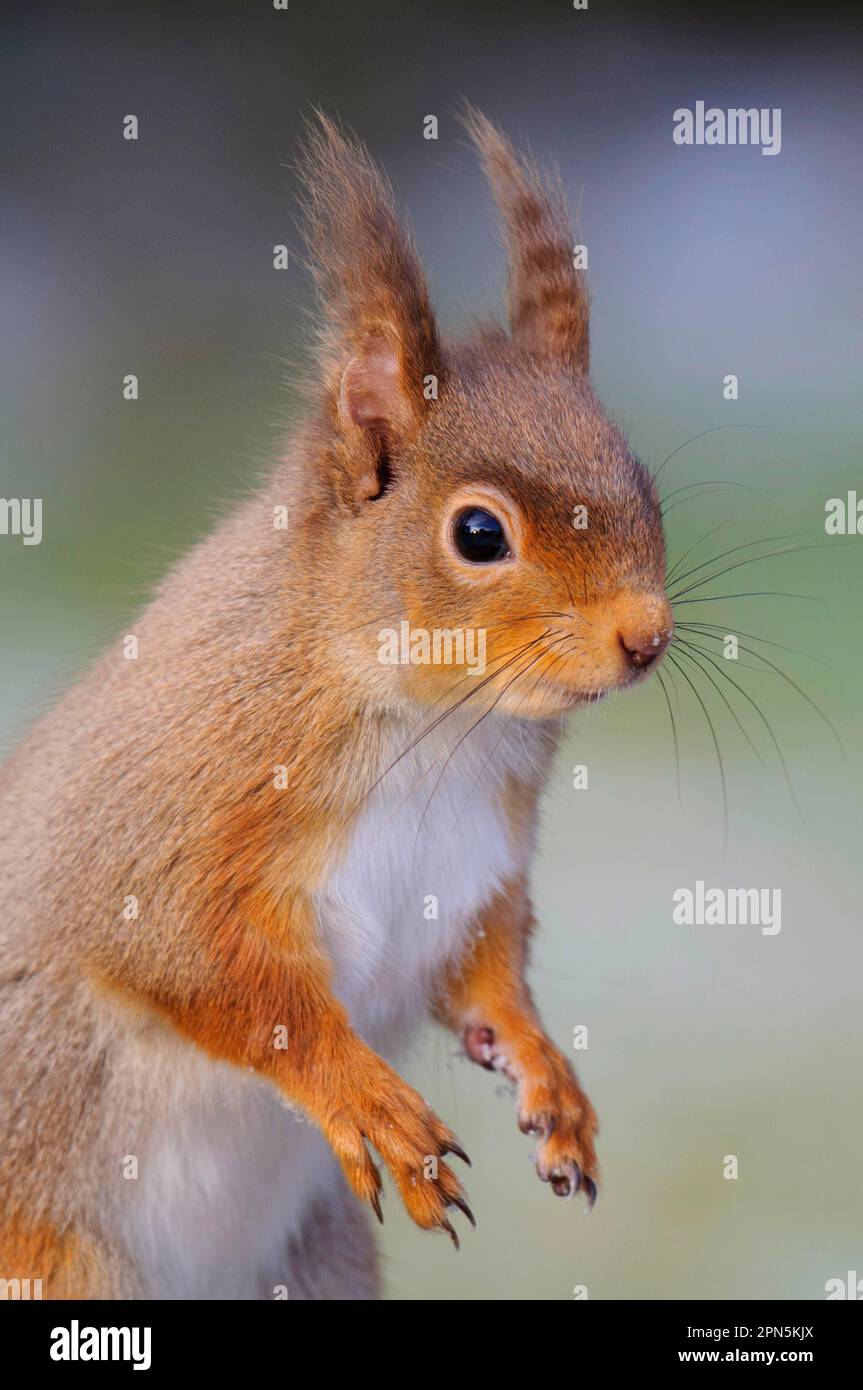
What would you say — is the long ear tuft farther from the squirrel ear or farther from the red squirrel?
the squirrel ear

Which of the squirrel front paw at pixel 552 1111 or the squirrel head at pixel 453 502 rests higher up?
the squirrel head at pixel 453 502

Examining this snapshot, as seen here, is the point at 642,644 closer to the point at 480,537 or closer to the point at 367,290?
the point at 480,537

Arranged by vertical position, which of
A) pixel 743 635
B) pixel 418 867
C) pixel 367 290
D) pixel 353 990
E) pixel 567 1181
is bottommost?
pixel 567 1181

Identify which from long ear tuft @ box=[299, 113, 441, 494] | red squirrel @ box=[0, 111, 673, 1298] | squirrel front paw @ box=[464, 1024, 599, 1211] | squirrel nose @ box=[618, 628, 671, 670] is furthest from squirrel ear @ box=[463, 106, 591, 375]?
squirrel front paw @ box=[464, 1024, 599, 1211]

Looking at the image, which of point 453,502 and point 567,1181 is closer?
point 453,502

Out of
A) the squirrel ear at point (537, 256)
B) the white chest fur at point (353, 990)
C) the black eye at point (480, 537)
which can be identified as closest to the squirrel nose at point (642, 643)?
the black eye at point (480, 537)

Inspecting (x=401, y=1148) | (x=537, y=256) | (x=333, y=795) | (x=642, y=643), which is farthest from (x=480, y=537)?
(x=401, y=1148)

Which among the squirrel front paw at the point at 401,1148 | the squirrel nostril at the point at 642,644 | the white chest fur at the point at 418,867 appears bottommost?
the squirrel front paw at the point at 401,1148

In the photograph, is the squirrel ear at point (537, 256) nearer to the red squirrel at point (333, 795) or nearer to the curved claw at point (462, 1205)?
the red squirrel at point (333, 795)
